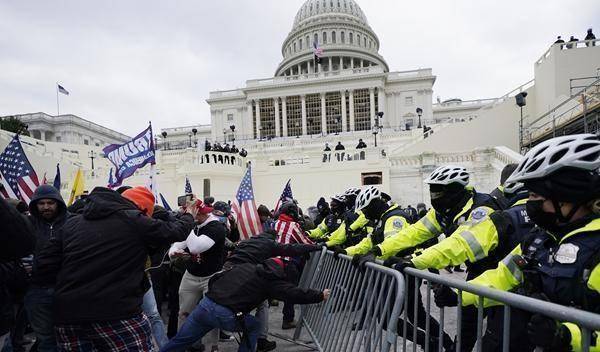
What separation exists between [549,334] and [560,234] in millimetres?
633

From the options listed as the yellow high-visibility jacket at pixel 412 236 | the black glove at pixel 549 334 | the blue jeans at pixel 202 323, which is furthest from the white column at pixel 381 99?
the black glove at pixel 549 334

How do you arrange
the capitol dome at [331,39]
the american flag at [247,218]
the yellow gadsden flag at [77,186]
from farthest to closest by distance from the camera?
the capitol dome at [331,39] → the yellow gadsden flag at [77,186] → the american flag at [247,218]

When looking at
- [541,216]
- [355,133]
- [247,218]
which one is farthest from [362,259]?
[355,133]

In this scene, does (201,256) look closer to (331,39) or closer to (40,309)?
(40,309)

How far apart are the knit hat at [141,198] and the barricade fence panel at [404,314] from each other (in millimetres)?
1903

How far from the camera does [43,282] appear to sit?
10.5ft

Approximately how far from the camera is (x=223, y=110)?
7012cm

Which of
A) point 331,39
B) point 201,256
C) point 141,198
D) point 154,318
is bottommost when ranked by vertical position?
point 154,318

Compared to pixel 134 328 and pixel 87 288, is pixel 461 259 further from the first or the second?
pixel 87 288

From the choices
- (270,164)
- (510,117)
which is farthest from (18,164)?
(510,117)

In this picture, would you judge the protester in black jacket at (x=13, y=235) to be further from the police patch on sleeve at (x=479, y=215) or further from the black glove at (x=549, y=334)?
the police patch on sleeve at (x=479, y=215)

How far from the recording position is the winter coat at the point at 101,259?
2.79 meters

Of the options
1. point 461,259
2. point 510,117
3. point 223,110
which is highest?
point 223,110

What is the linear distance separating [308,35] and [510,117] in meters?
60.5
